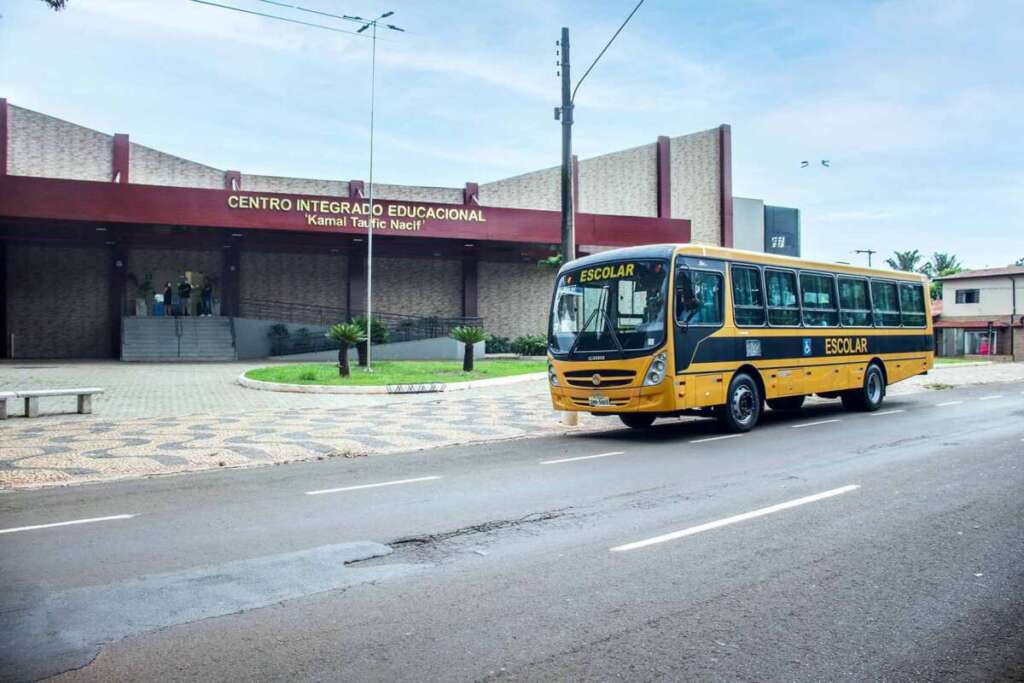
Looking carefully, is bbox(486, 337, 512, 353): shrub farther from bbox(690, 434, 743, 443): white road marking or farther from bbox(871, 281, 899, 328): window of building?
bbox(690, 434, 743, 443): white road marking

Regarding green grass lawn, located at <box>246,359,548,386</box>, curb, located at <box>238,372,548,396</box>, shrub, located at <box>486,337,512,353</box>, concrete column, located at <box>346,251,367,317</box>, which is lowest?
curb, located at <box>238,372,548,396</box>

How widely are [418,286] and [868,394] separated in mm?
25127

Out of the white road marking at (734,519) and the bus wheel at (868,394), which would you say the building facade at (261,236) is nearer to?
the bus wheel at (868,394)

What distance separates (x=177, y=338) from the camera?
31672 mm

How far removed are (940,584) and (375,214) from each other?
2838cm

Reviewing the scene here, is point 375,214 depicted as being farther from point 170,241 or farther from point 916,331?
point 916,331

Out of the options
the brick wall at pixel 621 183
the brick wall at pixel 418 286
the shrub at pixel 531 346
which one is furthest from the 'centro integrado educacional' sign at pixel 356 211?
the brick wall at pixel 621 183

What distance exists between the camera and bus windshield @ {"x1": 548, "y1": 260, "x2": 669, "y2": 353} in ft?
38.9

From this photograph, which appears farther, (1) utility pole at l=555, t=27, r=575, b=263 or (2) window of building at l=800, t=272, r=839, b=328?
(1) utility pole at l=555, t=27, r=575, b=263

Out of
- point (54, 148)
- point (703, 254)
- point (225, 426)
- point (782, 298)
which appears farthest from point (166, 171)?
point (782, 298)

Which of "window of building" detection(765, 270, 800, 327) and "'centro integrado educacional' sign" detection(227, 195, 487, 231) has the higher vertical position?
"'centro integrado educacional' sign" detection(227, 195, 487, 231)

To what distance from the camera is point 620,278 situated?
1238 centimetres

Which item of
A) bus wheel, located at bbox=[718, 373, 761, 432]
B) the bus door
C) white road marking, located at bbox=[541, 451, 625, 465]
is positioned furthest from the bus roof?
white road marking, located at bbox=[541, 451, 625, 465]

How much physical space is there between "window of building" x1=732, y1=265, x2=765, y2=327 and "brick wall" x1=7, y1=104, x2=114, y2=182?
2948 centimetres
